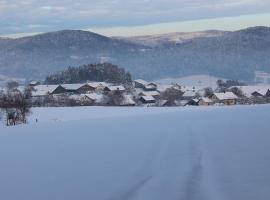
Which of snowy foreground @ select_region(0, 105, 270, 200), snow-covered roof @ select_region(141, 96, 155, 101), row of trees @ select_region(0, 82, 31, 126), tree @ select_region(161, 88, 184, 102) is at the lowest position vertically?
tree @ select_region(161, 88, 184, 102)

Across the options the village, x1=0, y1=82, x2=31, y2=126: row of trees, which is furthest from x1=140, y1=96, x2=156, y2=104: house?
x1=0, y1=82, x2=31, y2=126: row of trees

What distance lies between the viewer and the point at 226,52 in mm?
167000

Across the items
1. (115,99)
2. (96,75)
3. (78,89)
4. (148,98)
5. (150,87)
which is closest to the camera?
(115,99)

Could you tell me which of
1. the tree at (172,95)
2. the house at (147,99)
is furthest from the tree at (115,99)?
the tree at (172,95)

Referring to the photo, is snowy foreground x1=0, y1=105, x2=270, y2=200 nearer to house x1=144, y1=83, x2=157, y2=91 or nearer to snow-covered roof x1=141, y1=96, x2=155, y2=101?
snow-covered roof x1=141, y1=96, x2=155, y2=101

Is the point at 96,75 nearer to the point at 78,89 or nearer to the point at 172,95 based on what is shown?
the point at 78,89

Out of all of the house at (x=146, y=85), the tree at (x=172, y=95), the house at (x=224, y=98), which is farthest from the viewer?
the house at (x=146, y=85)

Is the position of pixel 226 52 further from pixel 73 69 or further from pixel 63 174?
pixel 63 174

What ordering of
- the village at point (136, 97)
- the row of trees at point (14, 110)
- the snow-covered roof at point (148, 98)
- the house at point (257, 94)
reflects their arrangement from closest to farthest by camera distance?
the row of trees at point (14, 110)
the village at point (136, 97)
the snow-covered roof at point (148, 98)
the house at point (257, 94)

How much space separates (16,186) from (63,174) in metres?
1.03

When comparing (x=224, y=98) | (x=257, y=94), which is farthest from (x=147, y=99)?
(x=257, y=94)

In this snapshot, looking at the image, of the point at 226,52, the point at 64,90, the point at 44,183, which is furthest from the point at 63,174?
the point at 226,52

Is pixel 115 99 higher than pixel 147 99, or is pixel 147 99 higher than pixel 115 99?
pixel 115 99

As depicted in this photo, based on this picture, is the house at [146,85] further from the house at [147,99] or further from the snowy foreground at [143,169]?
the snowy foreground at [143,169]
